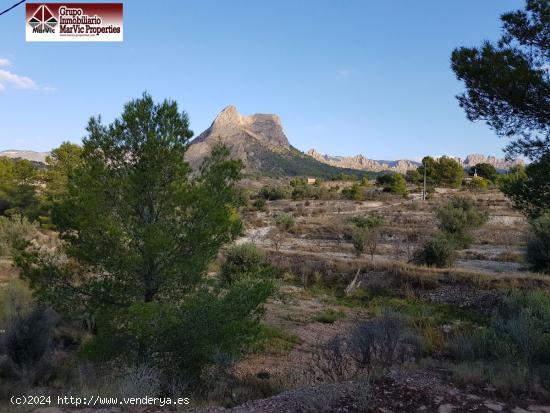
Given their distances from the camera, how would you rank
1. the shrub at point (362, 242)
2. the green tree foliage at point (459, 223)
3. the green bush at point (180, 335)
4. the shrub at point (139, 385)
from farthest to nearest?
the green tree foliage at point (459, 223)
the shrub at point (362, 242)
the green bush at point (180, 335)
the shrub at point (139, 385)

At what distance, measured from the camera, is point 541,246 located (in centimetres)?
2036

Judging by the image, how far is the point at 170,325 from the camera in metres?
7.50

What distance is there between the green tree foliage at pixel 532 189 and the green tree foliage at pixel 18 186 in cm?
3565

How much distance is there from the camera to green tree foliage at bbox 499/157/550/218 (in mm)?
8695

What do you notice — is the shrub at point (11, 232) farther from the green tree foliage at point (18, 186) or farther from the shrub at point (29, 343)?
the shrub at point (29, 343)

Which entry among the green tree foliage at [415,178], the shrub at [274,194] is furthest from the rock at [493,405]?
the green tree foliage at [415,178]

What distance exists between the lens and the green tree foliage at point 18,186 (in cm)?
3647

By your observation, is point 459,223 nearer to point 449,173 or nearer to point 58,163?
point 58,163

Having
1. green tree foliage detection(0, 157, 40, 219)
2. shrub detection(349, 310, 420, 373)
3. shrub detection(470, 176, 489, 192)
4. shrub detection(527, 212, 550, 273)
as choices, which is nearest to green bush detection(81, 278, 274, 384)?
shrub detection(349, 310, 420, 373)

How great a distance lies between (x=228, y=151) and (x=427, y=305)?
11651mm

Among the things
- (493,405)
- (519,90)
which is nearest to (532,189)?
(519,90)

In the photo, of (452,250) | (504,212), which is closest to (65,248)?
(452,250)

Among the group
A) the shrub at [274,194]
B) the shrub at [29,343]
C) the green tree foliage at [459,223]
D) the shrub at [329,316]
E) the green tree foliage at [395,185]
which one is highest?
the green tree foliage at [395,185]

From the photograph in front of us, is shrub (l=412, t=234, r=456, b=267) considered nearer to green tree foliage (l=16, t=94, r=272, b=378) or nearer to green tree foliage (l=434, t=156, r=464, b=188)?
green tree foliage (l=16, t=94, r=272, b=378)
